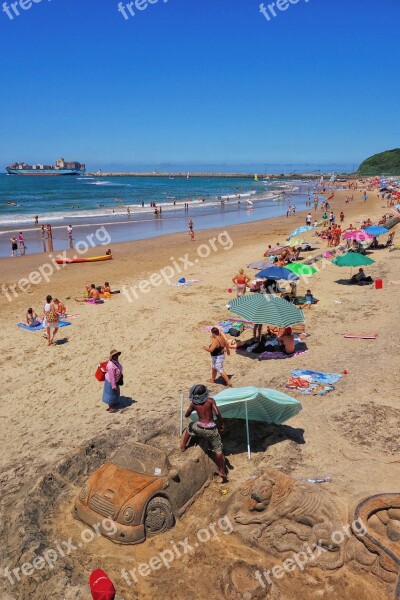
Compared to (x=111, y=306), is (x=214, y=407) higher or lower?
higher

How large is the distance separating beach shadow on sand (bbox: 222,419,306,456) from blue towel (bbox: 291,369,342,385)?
2034 millimetres

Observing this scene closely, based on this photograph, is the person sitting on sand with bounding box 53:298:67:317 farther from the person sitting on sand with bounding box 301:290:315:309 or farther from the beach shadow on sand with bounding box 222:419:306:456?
the beach shadow on sand with bounding box 222:419:306:456

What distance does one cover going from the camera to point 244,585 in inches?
196

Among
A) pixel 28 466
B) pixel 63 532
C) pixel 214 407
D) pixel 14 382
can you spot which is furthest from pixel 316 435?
pixel 14 382

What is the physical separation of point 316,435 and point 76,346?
7.15m

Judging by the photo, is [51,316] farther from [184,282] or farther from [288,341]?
[184,282]

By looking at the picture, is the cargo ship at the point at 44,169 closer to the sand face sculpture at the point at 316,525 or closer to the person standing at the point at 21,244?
the person standing at the point at 21,244

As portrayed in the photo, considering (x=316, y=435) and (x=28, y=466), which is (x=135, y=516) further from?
(x=316, y=435)

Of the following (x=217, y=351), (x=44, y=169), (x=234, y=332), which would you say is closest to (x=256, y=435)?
(x=217, y=351)

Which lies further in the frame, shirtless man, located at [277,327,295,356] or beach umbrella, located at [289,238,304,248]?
beach umbrella, located at [289,238,304,248]

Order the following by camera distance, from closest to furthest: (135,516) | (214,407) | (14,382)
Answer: (135,516), (214,407), (14,382)

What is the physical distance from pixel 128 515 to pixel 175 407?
310cm

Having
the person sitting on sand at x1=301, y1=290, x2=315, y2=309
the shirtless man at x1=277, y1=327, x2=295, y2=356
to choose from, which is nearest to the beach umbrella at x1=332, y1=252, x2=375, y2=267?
the person sitting on sand at x1=301, y1=290, x2=315, y2=309

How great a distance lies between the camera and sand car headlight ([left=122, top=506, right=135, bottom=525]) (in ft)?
18.2
